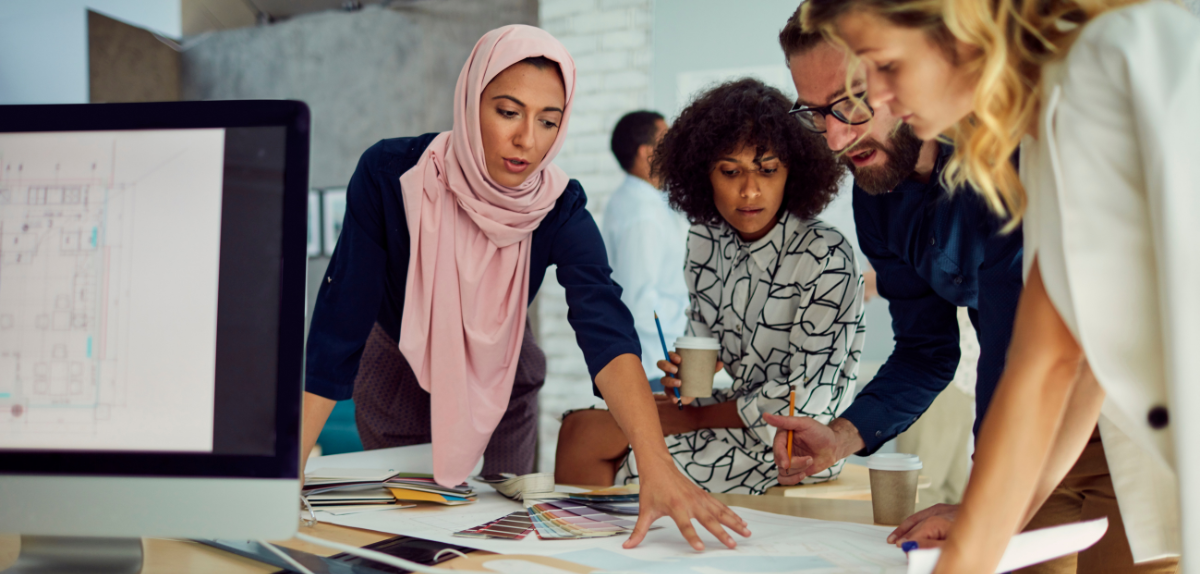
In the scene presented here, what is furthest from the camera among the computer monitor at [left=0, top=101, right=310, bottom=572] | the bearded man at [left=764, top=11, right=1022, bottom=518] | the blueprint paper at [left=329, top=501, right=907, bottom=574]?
the bearded man at [left=764, top=11, right=1022, bottom=518]

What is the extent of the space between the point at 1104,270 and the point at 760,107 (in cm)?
120

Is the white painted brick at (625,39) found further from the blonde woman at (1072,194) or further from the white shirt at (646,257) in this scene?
the blonde woman at (1072,194)

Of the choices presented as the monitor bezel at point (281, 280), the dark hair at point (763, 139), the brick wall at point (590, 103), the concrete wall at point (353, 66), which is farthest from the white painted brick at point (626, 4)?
the monitor bezel at point (281, 280)

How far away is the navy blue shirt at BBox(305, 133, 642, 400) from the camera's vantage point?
125 cm

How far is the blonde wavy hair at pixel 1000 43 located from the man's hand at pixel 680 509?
48 centimetres

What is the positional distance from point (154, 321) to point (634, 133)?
2.72 metres

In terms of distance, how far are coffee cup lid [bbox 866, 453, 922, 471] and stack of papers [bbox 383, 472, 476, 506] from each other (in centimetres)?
59

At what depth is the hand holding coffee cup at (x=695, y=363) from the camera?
1.53m

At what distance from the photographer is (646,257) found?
3262mm

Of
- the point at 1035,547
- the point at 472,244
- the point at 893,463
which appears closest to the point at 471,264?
the point at 472,244

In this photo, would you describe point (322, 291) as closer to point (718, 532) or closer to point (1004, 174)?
point (718, 532)

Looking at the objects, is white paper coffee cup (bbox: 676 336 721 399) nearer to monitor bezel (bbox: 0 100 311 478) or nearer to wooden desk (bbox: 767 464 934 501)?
wooden desk (bbox: 767 464 934 501)

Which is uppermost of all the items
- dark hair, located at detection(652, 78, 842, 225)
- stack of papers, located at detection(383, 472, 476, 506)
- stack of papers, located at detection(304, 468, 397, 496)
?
dark hair, located at detection(652, 78, 842, 225)

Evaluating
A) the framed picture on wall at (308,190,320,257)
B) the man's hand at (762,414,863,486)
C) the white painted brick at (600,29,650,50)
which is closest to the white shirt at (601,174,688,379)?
the white painted brick at (600,29,650,50)
